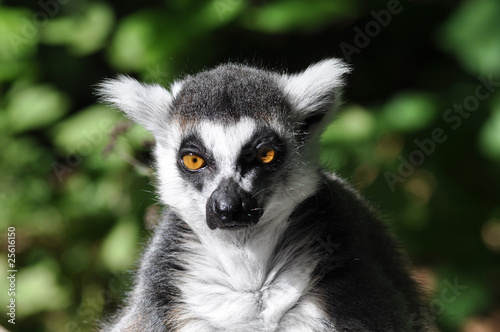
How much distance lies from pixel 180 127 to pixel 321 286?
2.73ft

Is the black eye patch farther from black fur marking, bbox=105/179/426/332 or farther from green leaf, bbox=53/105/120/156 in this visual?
green leaf, bbox=53/105/120/156

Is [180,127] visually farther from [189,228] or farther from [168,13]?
[168,13]

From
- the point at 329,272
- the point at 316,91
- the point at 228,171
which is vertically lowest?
the point at 329,272

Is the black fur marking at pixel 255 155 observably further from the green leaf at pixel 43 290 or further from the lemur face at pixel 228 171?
the green leaf at pixel 43 290

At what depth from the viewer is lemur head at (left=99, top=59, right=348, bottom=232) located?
7.21 ft

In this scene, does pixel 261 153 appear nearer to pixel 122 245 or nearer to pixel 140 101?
pixel 140 101

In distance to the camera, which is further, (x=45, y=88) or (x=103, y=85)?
(x=45, y=88)

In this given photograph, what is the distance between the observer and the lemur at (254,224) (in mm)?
2176

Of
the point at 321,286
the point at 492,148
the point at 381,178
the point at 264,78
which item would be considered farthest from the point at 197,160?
the point at 492,148

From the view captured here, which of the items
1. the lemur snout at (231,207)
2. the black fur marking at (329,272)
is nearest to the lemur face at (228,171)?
the lemur snout at (231,207)

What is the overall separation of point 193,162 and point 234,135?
0.67ft

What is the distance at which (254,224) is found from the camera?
7.11ft

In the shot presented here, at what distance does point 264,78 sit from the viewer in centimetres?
248

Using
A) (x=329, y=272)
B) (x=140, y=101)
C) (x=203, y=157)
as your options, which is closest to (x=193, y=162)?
(x=203, y=157)
